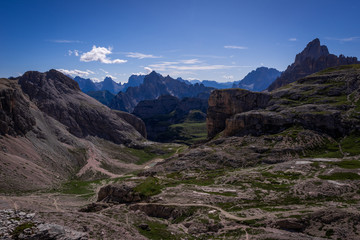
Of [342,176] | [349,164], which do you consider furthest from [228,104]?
[342,176]

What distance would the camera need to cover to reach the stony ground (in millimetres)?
37344

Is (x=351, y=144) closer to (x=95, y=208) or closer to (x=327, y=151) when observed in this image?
(x=327, y=151)

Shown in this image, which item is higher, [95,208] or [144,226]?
[144,226]

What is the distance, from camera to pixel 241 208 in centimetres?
4722

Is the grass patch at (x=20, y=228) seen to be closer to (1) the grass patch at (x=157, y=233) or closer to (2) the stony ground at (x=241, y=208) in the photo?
(2) the stony ground at (x=241, y=208)

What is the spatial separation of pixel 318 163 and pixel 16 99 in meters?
154

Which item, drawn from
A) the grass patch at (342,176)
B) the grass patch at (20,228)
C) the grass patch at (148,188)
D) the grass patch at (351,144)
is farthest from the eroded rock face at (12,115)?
the grass patch at (351,144)

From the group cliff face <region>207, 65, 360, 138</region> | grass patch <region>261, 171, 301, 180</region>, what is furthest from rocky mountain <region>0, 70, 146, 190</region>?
grass patch <region>261, 171, 301, 180</region>

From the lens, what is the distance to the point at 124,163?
171875 mm

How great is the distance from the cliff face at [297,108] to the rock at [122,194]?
59.2m

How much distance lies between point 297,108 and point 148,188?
247ft

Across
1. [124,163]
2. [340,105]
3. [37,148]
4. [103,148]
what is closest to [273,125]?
[340,105]

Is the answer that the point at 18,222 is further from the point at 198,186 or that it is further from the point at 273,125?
the point at 273,125

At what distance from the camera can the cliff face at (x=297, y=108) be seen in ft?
310
